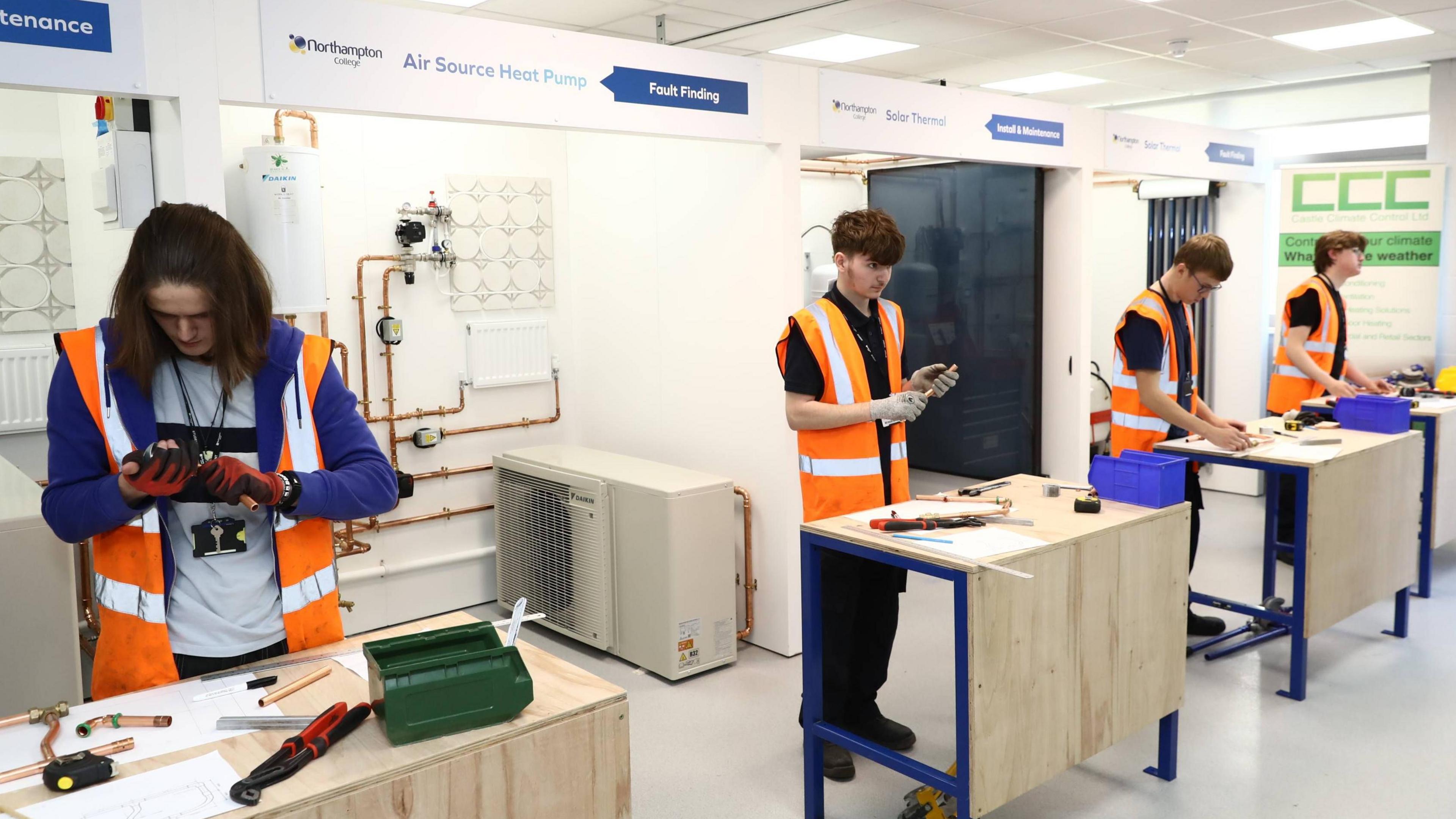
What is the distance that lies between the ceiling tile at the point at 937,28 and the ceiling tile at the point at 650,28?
3.08 ft

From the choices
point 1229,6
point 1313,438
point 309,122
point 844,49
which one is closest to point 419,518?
point 309,122

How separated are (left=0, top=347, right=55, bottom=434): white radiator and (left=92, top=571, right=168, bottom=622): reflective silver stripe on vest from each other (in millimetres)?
2558

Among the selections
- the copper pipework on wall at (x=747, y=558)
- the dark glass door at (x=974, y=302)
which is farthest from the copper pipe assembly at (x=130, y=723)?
the dark glass door at (x=974, y=302)

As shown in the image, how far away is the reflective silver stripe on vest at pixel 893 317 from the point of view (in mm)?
3010

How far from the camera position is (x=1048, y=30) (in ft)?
19.0

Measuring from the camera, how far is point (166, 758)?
144 cm

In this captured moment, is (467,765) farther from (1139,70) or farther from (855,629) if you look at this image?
(1139,70)

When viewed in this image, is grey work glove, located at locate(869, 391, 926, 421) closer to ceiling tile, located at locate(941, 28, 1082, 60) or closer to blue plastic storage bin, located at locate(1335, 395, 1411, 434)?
blue plastic storage bin, located at locate(1335, 395, 1411, 434)

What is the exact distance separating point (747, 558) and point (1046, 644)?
1.80 meters

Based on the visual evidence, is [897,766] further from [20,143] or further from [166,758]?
[20,143]

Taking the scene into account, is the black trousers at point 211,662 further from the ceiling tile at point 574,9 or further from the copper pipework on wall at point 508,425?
the ceiling tile at point 574,9

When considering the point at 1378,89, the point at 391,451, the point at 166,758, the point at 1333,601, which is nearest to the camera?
the point at 166,758

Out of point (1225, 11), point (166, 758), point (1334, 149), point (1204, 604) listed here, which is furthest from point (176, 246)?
point (1334, 149)

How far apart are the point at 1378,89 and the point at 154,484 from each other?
7.92 m
